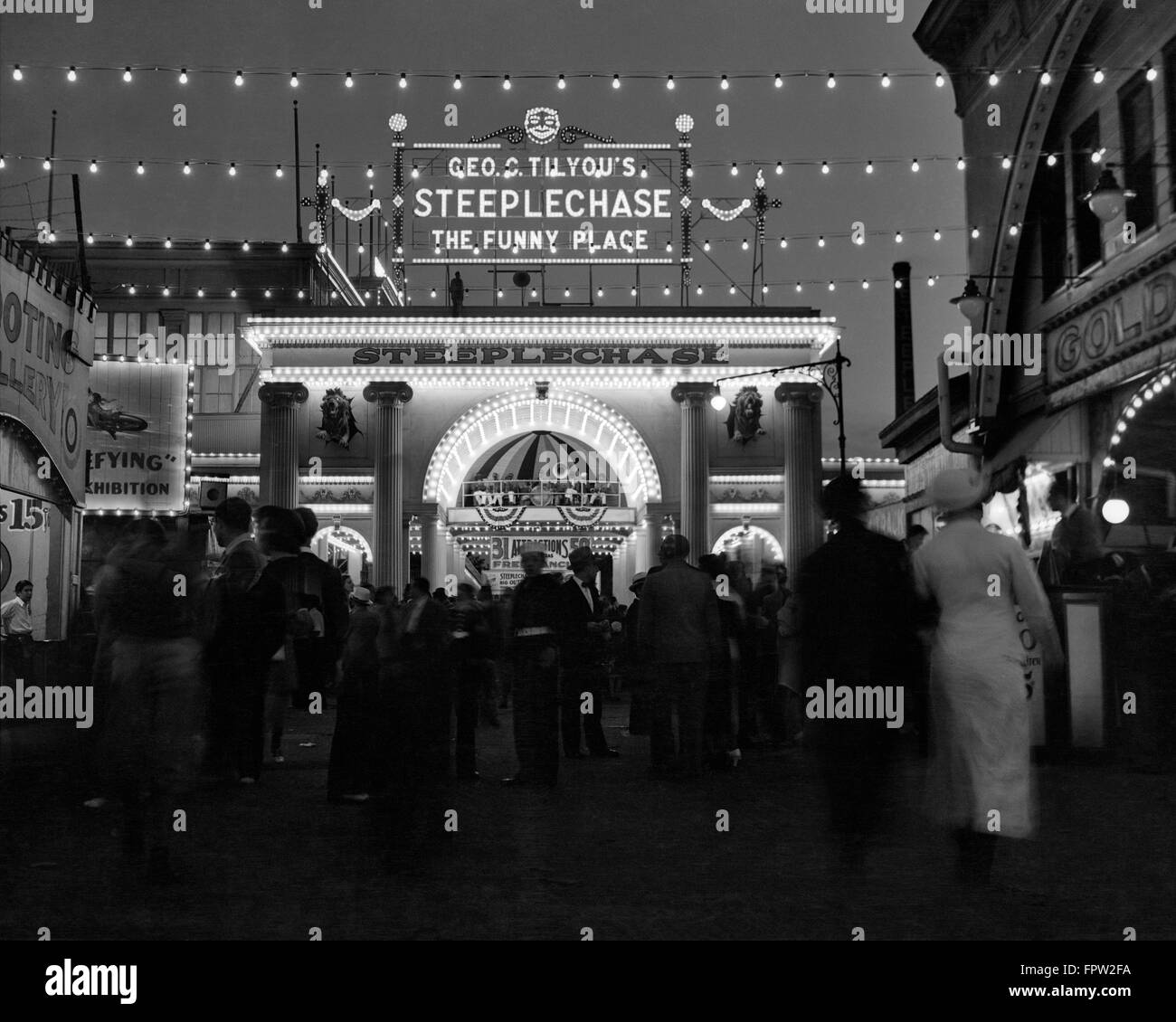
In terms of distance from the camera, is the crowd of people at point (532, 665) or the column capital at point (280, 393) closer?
the crowd of people at point (532, 665)

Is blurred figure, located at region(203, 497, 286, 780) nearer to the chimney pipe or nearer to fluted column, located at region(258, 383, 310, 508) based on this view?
fluted column, located at region(258, 383, 310, 508)

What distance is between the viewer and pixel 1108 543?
1532 centimetres

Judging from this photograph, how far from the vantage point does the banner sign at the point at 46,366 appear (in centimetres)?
1316

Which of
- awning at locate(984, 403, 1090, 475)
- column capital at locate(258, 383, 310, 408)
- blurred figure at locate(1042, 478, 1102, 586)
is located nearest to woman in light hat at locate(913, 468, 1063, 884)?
blurred figure at locate(1042, 478, 1102, 586)

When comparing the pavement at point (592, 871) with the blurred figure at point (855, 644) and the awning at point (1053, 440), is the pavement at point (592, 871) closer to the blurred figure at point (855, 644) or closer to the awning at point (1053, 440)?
the blurred figure at point (855, 644)

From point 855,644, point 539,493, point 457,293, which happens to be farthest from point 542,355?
point 855,644

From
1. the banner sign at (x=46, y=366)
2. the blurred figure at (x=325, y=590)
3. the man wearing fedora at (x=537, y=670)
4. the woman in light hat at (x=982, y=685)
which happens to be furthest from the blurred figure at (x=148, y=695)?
the banner sign at (x=46, y=366)

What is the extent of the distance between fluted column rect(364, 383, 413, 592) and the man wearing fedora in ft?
62.2

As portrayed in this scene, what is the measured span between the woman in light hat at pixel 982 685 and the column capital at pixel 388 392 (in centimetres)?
2490

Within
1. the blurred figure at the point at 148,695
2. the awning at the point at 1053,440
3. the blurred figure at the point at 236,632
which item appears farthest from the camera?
the awning at the point at 1053,440

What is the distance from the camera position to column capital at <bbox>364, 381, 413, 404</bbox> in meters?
30.4

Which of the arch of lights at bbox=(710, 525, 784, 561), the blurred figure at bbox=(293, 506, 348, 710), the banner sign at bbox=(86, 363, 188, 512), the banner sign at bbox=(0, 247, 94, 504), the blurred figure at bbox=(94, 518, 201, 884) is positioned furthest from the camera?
the arch of lights at bbox=(710, 525, 784, 561)
